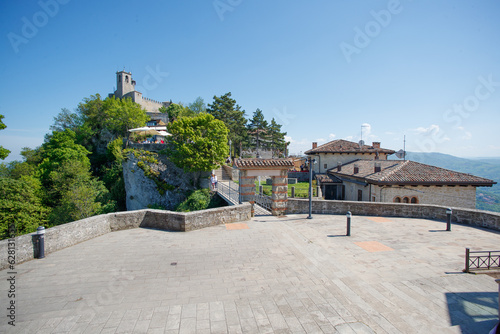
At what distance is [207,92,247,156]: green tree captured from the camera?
4278cm

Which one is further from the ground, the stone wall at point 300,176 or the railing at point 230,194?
the stone wall at point 300,176

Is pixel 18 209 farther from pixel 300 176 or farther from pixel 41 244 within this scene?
pixel 300 176

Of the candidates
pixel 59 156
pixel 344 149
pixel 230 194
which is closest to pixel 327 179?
pixel 344 149

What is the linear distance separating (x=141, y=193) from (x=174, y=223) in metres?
22.1

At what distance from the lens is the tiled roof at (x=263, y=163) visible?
13008mm

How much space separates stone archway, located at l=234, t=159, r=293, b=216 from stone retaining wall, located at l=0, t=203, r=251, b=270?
160 cm

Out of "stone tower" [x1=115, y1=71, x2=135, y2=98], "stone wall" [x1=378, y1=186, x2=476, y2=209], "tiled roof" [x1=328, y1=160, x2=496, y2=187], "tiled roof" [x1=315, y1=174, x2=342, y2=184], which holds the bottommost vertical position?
"stone wall" [x1=378, y1=186, x2=476, y2=209]

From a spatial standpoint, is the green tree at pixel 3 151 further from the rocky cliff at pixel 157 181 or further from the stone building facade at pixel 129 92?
the stone building facade at pixel 129 92

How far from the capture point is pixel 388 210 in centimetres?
1345

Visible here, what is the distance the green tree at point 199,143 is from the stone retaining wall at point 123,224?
15920mm

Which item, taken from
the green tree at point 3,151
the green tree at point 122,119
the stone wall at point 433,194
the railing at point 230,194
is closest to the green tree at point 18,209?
the green tree at point 3,151

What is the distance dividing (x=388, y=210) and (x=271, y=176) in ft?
21.2

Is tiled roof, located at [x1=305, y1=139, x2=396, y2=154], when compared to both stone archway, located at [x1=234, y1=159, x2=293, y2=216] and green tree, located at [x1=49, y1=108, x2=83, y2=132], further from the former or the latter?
green tree, located at [x1=49, y1=108, x2=83, y2=132]

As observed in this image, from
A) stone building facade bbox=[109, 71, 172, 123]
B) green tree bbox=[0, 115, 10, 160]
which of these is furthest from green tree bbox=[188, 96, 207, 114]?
green tree bbox=[0, 115, 10, 160]
